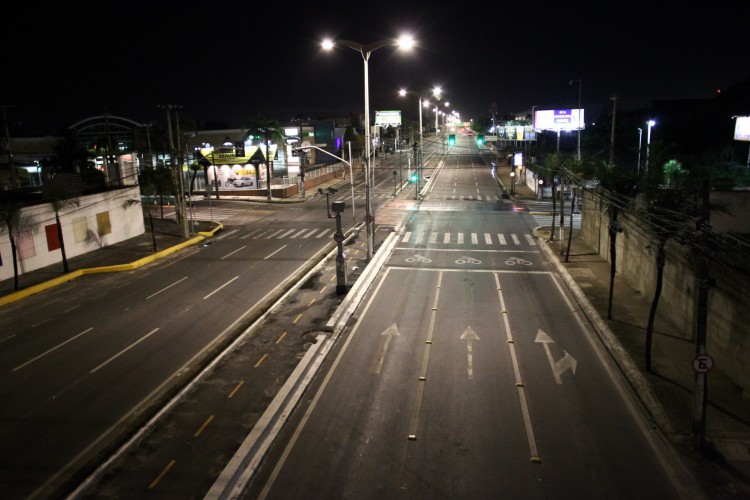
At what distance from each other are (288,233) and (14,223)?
18.3m

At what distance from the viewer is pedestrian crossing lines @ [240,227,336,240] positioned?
38156 mm

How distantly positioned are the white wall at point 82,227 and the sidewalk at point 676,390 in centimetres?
2717

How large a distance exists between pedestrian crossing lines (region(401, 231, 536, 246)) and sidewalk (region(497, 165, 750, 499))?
11.6 m

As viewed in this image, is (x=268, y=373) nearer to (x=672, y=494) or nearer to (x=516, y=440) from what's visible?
(x=516, y=440)

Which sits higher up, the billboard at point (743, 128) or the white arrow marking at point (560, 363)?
the billboard at point (743, 128)

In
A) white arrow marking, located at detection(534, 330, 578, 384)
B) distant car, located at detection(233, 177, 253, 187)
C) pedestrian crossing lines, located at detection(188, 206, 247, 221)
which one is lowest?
A: white arrow marking, located at detection(534, 330, 578, 384)

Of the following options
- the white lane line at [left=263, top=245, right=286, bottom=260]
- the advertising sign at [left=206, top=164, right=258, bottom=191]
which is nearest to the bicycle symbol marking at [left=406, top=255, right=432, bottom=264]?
the white lane line at [left=263, top=245, right=286, bottom=260]

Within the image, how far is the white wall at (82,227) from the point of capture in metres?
27.7

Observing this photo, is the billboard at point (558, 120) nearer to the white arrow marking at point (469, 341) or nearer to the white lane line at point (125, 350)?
the white arrow marking at point (469, 341)

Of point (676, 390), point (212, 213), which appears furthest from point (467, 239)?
point (212, 213)

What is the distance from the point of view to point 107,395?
14.2m

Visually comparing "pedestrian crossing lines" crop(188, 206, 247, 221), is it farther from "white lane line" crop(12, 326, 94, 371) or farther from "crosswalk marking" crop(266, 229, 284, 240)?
"white lane line" crop(12, 326, 94, 371)

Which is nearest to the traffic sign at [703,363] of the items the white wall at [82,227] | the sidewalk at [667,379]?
the sidewalk at [667,379]

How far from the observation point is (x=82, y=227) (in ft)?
107
